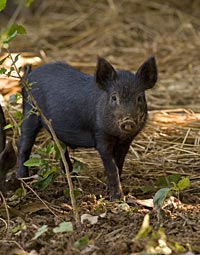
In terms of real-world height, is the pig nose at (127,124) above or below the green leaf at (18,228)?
above

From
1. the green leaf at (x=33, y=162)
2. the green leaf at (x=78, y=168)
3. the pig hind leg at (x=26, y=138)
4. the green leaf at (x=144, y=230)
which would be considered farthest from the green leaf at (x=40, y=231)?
the pig hind leg at (x=26, y=138)

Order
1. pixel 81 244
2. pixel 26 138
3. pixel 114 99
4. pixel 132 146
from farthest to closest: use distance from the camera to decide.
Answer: pixel 132 146 < pixel 26 138 < pixel 114 99 < pixel 81 244

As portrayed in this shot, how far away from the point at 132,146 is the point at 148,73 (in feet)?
4.93

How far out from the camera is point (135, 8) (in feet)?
39.4

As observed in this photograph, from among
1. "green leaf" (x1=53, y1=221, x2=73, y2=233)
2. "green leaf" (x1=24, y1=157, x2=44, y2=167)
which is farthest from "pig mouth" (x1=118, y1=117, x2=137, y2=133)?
"green leaf" (x1=53, y1=221, x2=73, y2=233)

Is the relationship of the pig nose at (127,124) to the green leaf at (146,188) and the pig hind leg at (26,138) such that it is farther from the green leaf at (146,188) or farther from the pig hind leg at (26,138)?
the pig hind leg at (26,138)

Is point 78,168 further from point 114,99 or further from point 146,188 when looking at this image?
point 114,99

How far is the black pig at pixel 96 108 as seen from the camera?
544cm

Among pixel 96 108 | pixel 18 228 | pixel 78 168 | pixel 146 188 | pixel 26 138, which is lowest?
pixel 146 188

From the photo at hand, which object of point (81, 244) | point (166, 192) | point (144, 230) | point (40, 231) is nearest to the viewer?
point (144, 230)

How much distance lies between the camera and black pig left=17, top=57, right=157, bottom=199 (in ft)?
17.9

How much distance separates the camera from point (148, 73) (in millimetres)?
5633

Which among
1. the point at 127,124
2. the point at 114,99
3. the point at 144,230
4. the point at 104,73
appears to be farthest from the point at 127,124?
the point at 144,230

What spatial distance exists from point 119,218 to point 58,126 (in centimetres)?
138
